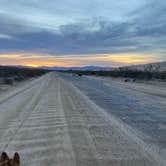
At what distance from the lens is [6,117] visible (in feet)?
35.1

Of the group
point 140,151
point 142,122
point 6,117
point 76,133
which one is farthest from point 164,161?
point 6,117

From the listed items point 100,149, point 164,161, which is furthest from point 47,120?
point 164,161

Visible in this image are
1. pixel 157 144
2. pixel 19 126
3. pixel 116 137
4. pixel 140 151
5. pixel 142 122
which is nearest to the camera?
pixel 140 151

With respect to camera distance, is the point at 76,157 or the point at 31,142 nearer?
the point at 76,157

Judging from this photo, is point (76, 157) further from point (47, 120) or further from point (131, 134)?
point (47, 120)

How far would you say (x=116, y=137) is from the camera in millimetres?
7684

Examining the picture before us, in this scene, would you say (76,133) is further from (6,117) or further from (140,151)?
(6,117)

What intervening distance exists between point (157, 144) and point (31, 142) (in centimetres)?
290

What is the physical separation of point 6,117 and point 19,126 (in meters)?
1.94

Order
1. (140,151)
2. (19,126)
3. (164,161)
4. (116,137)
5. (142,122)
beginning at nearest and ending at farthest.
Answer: (164,161) → (140,151) → (116,137) → (19,126) → (142,122)

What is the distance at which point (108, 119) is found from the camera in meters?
Answer: 10.5

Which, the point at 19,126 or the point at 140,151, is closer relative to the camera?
the point at 140,151

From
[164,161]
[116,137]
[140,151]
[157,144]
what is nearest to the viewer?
[164,161]

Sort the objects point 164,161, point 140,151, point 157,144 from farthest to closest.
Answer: point 157,144
point 140,151
point 164,161
